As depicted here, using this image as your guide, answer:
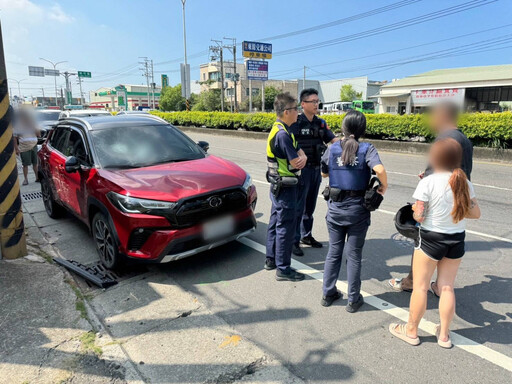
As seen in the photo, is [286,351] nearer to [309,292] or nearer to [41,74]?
[309,292]

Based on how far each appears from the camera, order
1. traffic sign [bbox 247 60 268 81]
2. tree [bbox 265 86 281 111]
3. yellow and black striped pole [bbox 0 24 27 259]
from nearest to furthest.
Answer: yellow and black striped pole [bbox 0 24 27 259], traffic sign [bbox 247 60 268 81], tree [bbox 265 86 281 111]

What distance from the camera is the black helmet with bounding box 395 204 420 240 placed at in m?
2.87

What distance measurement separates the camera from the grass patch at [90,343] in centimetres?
277

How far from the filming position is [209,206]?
387 cm

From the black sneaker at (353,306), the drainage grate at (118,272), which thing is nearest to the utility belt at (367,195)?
the black sneaker at (353,306)

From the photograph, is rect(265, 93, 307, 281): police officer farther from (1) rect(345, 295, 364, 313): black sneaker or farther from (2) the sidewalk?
(2) the sidewalk

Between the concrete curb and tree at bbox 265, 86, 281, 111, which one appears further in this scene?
tree at bbox 265, 86, 281, 111

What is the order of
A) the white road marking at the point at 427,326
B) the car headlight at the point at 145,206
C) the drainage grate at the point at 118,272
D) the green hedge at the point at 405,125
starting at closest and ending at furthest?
1. the white road marking at the point at 427,326
2. the car headlight at the point at 145,206
3. the drainage grate at the point at 118,272
4. the green hedge at the point at 405,125

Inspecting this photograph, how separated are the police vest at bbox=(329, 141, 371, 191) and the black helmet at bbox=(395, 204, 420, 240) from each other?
1.31ft

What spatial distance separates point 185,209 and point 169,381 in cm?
169

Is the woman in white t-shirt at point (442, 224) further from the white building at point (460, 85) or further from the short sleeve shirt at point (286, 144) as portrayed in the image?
the white building at point (460, 85)

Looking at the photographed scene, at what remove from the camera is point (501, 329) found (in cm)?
293

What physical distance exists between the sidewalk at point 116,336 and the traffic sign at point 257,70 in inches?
1323

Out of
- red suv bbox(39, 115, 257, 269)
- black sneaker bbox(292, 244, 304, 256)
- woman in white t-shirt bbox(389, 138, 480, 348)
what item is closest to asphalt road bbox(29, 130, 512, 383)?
black sneaker bbox(292, 244, 304, 256)
